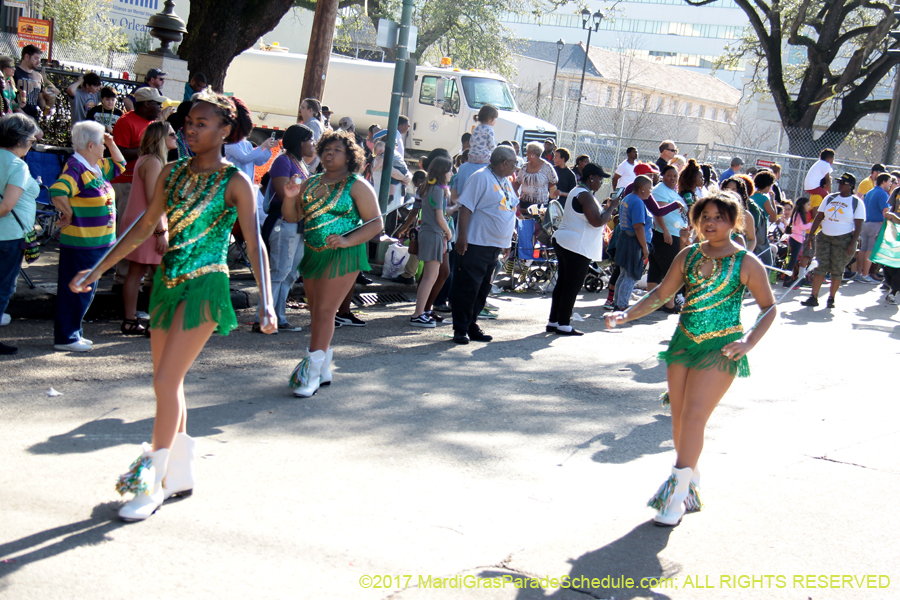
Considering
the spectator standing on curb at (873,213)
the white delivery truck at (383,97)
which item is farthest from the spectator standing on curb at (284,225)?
the white delivery truck at (383,97)

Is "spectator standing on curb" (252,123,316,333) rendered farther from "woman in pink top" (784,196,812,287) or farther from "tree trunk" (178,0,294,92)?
"woman in pink top" (784,196,812,287)

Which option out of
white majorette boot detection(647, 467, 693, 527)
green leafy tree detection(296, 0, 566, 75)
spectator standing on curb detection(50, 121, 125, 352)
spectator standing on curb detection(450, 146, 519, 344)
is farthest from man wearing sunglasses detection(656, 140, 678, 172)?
green leafy tree detection(296, 0, 566, 75)

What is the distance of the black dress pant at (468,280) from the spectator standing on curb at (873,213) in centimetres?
868

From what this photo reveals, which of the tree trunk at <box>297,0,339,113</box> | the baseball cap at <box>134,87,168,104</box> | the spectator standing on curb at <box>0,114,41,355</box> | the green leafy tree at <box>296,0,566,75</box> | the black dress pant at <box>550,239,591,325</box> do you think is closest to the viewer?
the spectator standing on curb at <box>0,114,41,355</box>

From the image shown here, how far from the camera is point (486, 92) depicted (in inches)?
862

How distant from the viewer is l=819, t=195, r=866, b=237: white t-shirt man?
40.8 ft

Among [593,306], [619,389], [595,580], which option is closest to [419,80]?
[593,306]

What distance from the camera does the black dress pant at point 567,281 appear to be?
894 centimetres

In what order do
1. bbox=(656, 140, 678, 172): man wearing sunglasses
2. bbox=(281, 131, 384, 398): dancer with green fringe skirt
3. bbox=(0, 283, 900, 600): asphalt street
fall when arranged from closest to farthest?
bbox=(0, 283, 900, 600): asphalt street
bbox=(281, 131, 384, 398): dancer with green fringe skirt
bbox=(656, 140, 678, 172): man wearing sunglasses

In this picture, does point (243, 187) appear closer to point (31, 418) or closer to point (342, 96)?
point (31, 418)

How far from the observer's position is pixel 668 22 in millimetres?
97125

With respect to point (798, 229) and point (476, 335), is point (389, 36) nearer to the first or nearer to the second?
point (476, 335)

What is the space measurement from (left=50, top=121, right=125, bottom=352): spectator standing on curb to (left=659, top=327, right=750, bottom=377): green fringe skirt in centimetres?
442

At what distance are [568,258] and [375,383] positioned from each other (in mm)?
3288
